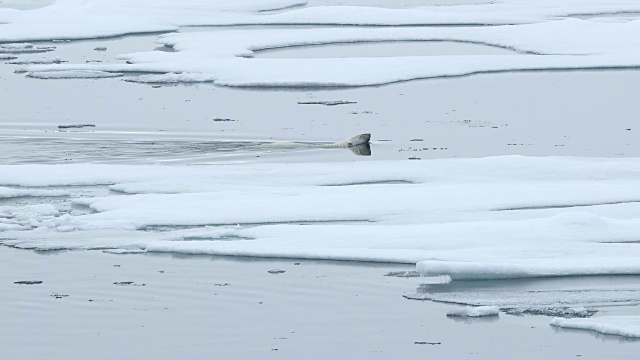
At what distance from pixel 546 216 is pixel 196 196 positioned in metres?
2.29

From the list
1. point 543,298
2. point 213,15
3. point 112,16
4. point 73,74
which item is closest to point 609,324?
point 543,298

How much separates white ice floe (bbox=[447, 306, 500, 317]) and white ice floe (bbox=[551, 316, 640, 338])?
0.31 m

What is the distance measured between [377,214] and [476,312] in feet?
6.85

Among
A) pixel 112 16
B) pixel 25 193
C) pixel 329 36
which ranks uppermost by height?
pixel 112 16

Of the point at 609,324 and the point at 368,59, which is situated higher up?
the point at 368,59

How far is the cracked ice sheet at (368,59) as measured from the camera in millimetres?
15234

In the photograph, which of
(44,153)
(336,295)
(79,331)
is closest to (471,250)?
(336,295)

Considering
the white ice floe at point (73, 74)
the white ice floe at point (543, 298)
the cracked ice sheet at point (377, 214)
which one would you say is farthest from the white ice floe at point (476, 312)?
the white ice floe at point (73, 74)

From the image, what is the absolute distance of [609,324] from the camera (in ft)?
20.0

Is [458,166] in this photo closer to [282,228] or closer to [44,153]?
[282,228]

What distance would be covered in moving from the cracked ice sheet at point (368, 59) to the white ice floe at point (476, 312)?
332 inches

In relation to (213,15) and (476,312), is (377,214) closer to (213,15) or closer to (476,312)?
(476,312)

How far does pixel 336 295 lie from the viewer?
680 cm

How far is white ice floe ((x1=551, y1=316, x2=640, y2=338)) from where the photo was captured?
6012 mm
